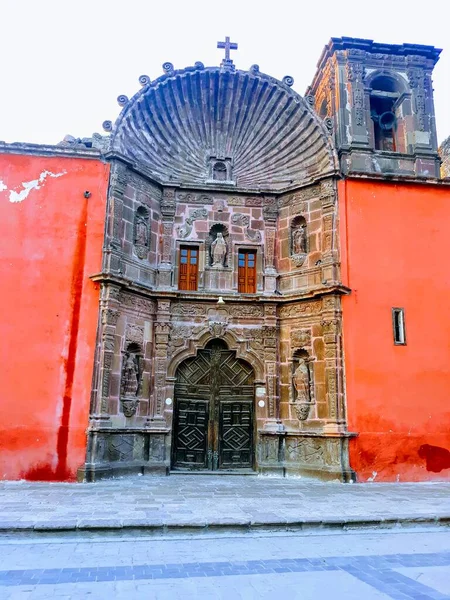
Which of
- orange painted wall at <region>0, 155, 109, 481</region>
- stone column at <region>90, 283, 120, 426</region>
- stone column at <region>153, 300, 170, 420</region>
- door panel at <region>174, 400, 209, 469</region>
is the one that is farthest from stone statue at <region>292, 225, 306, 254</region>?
orange painted wall at <region>0, 155, 109, 481</region>

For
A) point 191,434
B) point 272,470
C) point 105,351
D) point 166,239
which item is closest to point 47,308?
point 105,351

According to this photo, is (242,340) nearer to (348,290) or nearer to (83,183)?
(348,290)

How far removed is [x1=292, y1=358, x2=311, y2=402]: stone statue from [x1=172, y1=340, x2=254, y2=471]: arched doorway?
1108 millimetres

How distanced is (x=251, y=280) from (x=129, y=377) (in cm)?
402

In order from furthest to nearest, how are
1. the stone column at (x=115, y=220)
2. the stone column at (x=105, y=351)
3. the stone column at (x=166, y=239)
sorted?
1. the stone column at (x=166, y=239)
2. the stone column at (x=115, y=220)
3. the stone column at (x=105, y=351)

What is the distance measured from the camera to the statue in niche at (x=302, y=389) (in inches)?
461

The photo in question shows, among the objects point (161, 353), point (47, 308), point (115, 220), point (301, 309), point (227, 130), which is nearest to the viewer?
point (47, 308)

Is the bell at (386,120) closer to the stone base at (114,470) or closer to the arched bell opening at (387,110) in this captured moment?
the arched bell opening at (387,110)

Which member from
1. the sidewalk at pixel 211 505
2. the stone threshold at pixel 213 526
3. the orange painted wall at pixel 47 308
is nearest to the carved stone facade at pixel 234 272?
the orange painted wall at pixel 47 308

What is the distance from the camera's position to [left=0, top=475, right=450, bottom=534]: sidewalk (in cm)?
647

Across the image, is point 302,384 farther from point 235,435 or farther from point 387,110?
point 387,110

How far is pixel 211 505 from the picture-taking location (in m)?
7.76

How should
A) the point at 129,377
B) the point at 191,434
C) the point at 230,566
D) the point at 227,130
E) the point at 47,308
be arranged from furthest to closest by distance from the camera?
the point at 227,130, the point at 191,434, the point at 129,377, the point at 47,308, the point at 230,566

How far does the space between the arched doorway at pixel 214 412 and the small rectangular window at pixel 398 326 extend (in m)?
3.53
